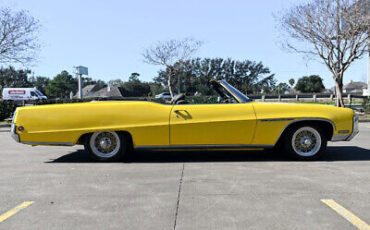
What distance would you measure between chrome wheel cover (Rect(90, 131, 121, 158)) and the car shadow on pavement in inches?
10.5

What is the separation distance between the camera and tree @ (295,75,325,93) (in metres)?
115

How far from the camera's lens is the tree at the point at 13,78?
99688 mm

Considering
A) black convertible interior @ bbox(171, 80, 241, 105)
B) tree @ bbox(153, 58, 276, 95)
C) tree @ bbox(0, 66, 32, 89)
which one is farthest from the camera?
tree @ bbox(0, 66, 32, 89)

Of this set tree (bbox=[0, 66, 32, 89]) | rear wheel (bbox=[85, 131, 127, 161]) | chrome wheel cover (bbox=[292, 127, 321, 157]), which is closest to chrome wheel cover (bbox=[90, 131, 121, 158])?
rear wheel (bbox=[85, 131, 127, 161])

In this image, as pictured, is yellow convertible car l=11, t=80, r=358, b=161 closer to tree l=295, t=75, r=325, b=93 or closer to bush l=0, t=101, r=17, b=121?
bush l=0, t=101, r=17, b=121

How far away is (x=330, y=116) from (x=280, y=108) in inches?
33.2

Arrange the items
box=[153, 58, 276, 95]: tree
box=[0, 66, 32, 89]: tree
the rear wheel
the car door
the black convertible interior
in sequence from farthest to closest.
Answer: box=[0, 66, 32, 89]: tree < box=[153, 58, 276, 95]: tree < the black convertible interior < the rear wheel < the car door

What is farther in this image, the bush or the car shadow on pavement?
the bush

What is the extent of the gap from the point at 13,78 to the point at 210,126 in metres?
113

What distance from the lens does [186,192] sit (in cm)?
384

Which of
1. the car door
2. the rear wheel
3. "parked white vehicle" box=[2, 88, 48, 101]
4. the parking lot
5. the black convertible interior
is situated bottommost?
the parking lot

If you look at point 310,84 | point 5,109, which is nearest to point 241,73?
point 310,84

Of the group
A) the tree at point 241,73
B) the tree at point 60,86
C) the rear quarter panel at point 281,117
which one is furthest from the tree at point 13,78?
the rear quarter panel at point 281,117

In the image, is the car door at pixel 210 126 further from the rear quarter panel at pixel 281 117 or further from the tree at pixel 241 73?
the tree at pixel 241 73
